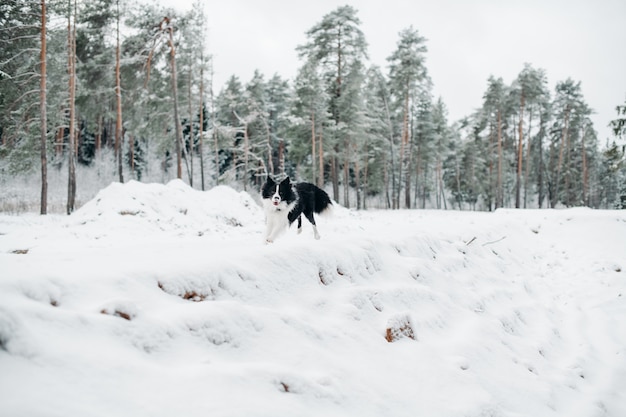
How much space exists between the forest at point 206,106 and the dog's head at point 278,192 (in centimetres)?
1247

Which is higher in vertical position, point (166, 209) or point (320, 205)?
point (320, 205)

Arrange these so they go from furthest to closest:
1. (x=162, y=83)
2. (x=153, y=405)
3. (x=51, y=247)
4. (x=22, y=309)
A: (x=162, y=83) → (x=51, y=247) → (x=22, y=309) → (x=153, y=405)

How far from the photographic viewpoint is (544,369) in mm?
4590

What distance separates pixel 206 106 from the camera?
3073 centimetres

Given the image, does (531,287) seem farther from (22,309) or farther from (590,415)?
(22,309)

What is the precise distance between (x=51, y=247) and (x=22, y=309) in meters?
6.71

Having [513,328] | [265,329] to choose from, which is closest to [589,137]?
[513,328]

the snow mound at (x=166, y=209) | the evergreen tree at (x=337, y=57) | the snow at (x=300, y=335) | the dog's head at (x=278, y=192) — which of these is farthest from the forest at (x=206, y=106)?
the snow at (x=300, y=335)

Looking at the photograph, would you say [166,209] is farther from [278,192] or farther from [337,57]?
[337,57]

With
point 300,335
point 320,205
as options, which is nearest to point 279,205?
point 320,205

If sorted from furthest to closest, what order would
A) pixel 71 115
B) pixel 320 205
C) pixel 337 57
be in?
pixel 337 57 < pixel 71 115 < pixel 320 205

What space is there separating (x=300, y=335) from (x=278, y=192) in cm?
378

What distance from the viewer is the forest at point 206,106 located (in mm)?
17391

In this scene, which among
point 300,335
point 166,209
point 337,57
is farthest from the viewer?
point 337,57
